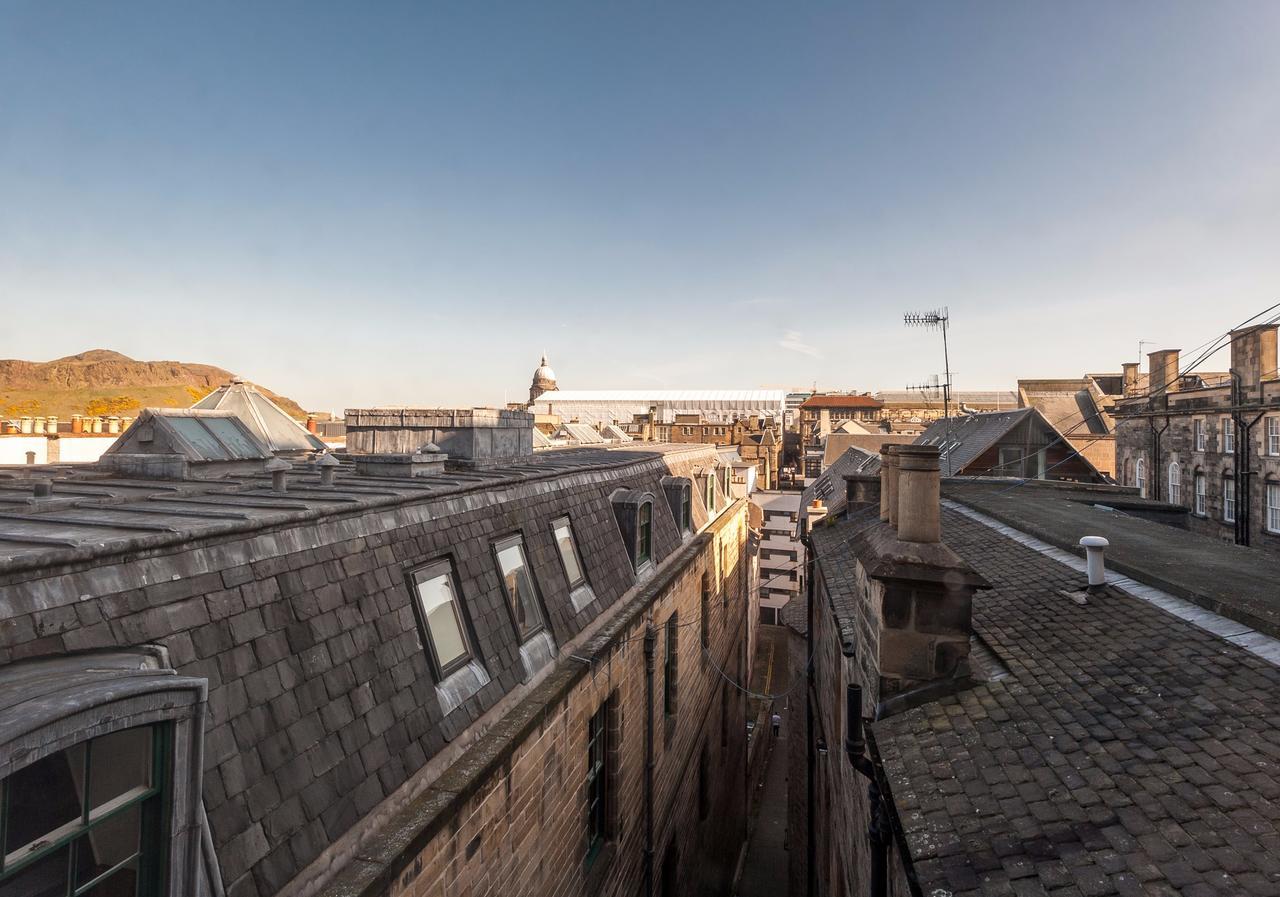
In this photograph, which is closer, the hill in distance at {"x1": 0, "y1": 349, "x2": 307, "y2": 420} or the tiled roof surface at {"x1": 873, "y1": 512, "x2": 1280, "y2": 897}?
the tiled roof surface at {"x1": 873, "y1": 512, "x2": 1280, "y2": 897}

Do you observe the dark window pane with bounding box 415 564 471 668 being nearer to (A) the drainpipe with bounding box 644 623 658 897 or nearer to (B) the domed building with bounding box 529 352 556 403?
(A) the drainpipe with bounding box 644 623 658 897

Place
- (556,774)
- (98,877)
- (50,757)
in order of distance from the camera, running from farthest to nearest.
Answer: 1. (556,774)
2. (98,877)
3. (50,757)

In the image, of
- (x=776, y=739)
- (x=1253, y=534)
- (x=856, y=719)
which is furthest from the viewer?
(x=776, y=739)

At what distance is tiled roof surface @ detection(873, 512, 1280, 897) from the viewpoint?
3.32 meters

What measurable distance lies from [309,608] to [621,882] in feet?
27.4

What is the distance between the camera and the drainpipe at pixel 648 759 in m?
11.4

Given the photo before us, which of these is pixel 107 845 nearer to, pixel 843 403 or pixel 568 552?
pixel 568 552

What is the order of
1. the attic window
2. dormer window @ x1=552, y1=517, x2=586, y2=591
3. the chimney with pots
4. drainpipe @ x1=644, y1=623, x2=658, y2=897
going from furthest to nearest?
drainpipe @ x1=644, y1=623, x2=658, y2=897, dormer window @ x1=552, y1=517, x2=586, y2=591, the attic window, the chimney with pots

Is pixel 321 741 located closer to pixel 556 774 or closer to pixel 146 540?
pixel 146 540

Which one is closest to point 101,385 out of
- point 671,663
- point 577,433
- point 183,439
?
point 577,433

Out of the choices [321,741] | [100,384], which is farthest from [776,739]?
[100,384]

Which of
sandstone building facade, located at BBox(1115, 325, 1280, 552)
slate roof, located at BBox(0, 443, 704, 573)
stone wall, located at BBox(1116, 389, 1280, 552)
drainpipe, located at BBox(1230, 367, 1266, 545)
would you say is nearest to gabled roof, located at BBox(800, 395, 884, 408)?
stone wall, located at BBox(1116, 389, 1280, 552)

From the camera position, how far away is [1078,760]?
13.8ft

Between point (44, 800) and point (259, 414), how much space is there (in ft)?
49.8
